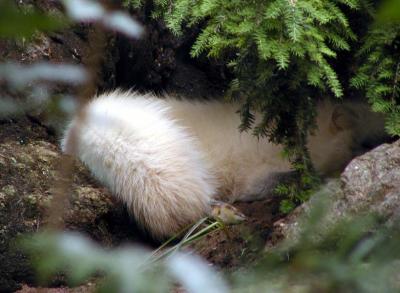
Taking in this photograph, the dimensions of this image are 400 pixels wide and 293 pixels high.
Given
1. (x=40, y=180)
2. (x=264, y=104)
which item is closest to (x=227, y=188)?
(x=264, y=104)

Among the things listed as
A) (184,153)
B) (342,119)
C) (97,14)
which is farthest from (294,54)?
(97,14)

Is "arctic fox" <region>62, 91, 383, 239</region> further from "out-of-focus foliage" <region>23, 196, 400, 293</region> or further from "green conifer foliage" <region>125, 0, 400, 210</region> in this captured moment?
"out-of-focus foliage" <region>23, 196, 400, 293</region>

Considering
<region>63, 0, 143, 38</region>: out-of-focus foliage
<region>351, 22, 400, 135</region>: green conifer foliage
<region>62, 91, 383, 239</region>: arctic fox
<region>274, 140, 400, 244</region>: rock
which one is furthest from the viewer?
<region>62, 91, 383, 239</region>: arctic fox

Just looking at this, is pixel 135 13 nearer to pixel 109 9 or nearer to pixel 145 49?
pixel 145 49

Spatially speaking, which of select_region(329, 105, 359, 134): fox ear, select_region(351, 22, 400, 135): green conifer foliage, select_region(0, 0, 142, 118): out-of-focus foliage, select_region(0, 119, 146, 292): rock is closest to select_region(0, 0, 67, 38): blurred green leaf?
select_region(0, 0, 142, 118): out-of-focus foliage

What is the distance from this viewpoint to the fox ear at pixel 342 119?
3244 millimetres

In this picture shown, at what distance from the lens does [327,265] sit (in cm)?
89

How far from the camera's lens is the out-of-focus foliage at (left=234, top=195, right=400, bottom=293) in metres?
0.88

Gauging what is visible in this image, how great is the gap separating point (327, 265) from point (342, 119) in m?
2.46

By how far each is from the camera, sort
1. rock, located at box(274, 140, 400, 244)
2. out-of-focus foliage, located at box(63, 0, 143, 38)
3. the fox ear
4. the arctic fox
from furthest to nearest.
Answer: the fox ear, the arctic fox, rock, located at box(274, 140, 400, 244), out-of-focus foliage, located at box(63, 0, 143, 38)

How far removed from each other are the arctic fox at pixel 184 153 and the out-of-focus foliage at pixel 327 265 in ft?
5.09

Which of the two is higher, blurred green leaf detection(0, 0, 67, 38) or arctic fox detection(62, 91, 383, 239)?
blurred green leaf detection(0, 0, 67, 38)

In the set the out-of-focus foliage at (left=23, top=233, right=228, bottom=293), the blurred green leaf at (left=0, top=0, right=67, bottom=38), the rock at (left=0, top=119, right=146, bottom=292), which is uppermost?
the blurred green leaf at (left=0, top=0, right=67, bottom=38)

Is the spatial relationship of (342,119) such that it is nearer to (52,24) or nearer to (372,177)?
(372,177)
